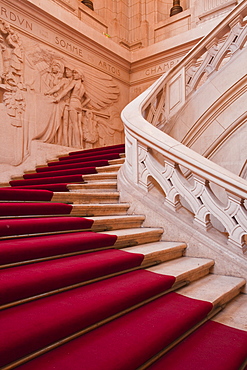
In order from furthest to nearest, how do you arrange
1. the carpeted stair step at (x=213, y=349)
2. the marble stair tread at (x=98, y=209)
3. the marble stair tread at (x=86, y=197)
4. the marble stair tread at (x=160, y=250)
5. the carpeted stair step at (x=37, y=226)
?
the marble stair tread at (x=86, y=197), the marble stair tread at (x=98, y=209), the marble stair tread at (x=160, y=250), the carpeted stair step at (x=37, y=226), the carpeted stair step at (x=213, y=349)

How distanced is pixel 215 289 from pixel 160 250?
51 cm

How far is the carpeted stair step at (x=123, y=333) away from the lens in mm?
1073

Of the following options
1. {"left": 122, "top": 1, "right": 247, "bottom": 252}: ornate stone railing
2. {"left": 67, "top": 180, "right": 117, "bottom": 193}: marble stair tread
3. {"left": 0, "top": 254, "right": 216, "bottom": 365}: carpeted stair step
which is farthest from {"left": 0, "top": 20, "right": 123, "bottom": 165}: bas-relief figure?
{"left": 0, "top": 254, "right": 216, "bottom": 365}: carpeted stair step

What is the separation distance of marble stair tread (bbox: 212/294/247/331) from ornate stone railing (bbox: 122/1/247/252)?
48 centimetres

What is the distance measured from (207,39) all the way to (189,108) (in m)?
0.99

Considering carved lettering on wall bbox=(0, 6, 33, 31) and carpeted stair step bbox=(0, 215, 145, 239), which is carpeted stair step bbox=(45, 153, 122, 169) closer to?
carpeted stair step bbox=(0, 215, 145, 239)

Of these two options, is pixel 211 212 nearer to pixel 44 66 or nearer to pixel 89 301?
pixel 89 301

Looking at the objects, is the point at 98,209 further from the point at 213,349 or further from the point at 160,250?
the point at 213,349

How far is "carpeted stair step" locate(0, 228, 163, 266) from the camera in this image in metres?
1.57

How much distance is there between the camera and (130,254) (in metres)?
2.01

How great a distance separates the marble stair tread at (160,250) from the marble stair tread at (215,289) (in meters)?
0.32

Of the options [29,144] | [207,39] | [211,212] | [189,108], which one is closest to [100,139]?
[29,144]

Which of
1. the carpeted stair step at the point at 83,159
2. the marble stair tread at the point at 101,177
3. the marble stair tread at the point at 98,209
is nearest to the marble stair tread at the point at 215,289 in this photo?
the marble stair tread at the point at 98,209

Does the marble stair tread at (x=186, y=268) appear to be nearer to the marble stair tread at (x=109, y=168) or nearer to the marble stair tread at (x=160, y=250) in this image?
the marble stair tread at (x=160, y=250)
